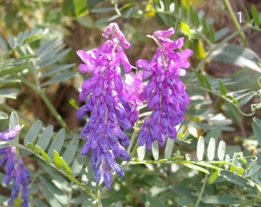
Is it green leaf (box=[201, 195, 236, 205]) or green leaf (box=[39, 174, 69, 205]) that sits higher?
green leaf (box=[39, 174, 69, 205])

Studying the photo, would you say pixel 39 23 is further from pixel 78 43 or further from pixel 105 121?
pixel 105 121

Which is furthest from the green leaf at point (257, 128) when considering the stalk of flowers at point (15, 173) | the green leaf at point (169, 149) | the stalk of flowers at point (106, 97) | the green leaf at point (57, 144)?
the stalk of flowers at point (15, 173)

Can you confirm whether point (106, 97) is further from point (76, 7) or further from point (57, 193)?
point (76, 7)

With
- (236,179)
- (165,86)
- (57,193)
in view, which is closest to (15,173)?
(57,193)

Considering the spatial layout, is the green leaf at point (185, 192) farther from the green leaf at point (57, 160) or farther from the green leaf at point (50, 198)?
the green leaf at point (57, 160)

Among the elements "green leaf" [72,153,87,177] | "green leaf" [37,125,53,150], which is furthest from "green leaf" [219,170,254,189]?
"green leaf" [37,125,53,150]

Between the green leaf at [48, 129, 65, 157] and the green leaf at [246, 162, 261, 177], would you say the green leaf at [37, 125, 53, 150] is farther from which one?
the green leaf at [246, 162, 261, 177]
